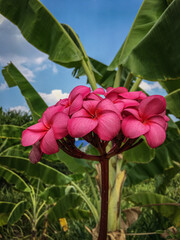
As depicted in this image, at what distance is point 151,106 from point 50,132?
338mm

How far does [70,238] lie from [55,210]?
0.79 meters

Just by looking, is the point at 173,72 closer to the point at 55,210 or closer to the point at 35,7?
Result: the point at 35,7

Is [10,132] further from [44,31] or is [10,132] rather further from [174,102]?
[174,102]

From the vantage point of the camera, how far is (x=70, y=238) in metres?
3.35

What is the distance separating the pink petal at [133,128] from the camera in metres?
0.66

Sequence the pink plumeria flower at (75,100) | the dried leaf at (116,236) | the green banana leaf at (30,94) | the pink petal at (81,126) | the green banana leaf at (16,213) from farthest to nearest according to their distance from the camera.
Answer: the green banana leaf at (16,213) → the green banana leaf at (30,94) → the dried leaf at (116,236) → the pink plumeria flower at (75,100) → the pink petal at (81,126)

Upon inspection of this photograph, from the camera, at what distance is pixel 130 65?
175 cm

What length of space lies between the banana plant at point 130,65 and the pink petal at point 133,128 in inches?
41.6

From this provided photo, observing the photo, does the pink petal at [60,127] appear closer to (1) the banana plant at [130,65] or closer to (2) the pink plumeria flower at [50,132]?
(2) the pink plumeria flower at [50,132]

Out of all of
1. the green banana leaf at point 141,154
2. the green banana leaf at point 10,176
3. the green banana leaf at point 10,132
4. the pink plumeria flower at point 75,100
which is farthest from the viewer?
the green banana leaf at point 10,132

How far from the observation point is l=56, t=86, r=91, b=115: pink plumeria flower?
736mm

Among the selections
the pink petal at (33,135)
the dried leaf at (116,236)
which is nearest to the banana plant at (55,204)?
the dried leaf at (116,236)

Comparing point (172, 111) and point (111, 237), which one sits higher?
point (172, 111)

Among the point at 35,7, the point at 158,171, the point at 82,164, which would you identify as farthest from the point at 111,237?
the point at 35,7
